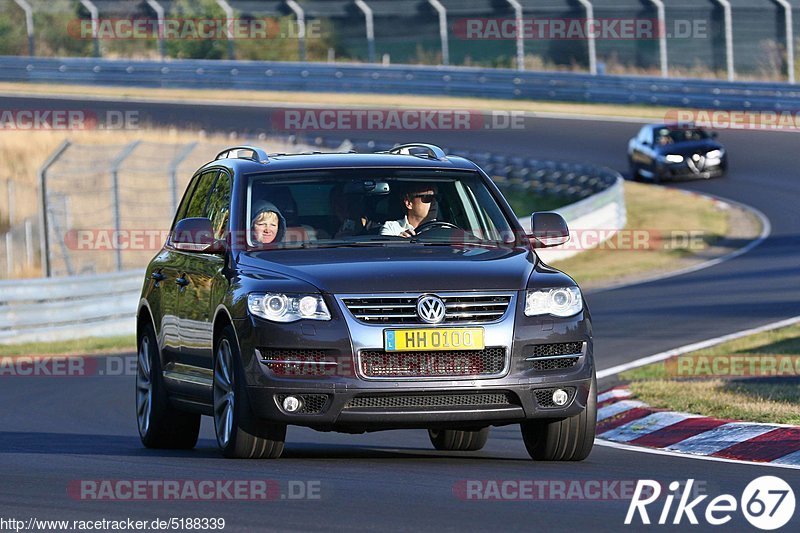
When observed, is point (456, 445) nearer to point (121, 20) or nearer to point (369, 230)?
point (369, 230)

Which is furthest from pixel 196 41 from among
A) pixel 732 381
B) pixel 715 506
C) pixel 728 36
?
pixel 715 506

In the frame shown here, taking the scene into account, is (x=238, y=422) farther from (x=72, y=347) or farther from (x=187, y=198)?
(x=72, y=347)

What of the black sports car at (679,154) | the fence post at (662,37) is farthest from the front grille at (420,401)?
the fence post at (662,37)

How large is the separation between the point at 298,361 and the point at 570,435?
1598 mm

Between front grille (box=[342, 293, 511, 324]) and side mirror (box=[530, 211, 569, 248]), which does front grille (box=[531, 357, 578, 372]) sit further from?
side mirror (box=[530, 211, 569, 248])

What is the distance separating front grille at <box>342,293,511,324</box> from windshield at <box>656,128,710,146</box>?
26.9 metres

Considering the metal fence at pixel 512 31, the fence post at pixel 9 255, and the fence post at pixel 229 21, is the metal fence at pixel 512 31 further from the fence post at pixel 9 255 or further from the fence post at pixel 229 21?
the fence post at pixel 9 255

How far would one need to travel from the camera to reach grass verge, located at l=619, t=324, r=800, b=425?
1155 cm

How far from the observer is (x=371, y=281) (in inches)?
333

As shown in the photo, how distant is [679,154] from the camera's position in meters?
35.0

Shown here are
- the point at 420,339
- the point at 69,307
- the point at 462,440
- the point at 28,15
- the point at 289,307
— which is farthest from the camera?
the point at 28,15

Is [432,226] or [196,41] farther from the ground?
[432,226]

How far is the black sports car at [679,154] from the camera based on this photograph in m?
34.9

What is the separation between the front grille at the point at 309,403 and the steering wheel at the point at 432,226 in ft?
4.76
